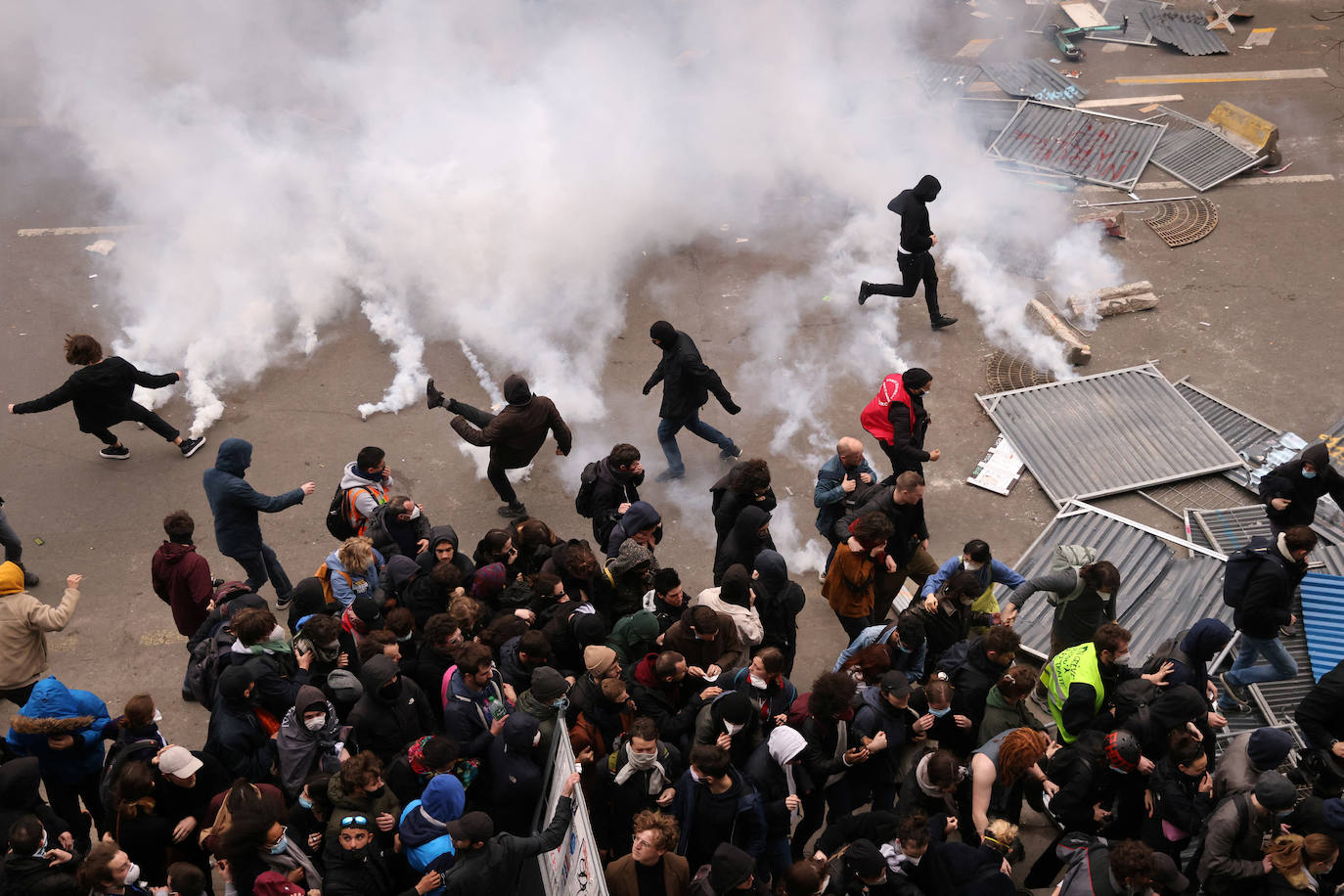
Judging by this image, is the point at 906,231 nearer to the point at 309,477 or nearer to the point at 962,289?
the point at 962,289

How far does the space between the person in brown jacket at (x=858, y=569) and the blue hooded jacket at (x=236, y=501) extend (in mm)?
3262

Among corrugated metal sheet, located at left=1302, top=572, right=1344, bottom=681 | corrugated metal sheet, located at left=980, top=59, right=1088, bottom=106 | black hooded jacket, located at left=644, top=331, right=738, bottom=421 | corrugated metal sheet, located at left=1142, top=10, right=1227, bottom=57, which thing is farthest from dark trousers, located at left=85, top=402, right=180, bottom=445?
corrugated metal sheet, located at left=1142, top=10, right=1227, bottom=57

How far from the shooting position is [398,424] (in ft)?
28.0

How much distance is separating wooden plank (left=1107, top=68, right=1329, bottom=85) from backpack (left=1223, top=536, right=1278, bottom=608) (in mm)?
8247

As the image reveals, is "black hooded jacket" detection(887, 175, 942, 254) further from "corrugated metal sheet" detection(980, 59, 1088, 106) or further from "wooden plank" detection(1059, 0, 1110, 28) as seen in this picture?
"wooden plank" detection(1059, 0, 1110, 28)

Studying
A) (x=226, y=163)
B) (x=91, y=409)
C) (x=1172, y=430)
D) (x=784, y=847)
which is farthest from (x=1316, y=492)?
(x=226, y=163)

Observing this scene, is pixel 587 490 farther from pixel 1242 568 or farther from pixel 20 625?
pixel 1242 568

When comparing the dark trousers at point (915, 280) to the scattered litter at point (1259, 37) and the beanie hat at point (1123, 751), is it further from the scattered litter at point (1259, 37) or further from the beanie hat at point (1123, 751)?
the scattered litter at point (1259, 37)

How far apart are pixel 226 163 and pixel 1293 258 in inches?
388

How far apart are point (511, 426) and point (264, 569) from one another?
5.99 ft

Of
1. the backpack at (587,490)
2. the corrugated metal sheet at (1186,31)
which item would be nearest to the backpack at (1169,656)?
the backpack at (587,490)

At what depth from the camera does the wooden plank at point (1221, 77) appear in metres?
12.3

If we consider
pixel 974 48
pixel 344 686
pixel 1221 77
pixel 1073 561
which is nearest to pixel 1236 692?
pixel 1073 561

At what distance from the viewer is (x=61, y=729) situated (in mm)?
4832
